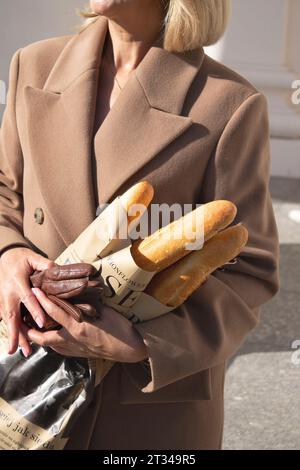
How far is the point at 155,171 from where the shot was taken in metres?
2.16

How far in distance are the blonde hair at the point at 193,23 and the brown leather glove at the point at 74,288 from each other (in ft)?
1.96

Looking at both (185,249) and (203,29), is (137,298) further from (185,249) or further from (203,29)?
(203,29)

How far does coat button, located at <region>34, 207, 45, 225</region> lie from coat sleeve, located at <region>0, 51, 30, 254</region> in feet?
0.20

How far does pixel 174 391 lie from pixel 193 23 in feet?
2.67

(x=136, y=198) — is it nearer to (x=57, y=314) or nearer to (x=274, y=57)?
(x=57, y=314)

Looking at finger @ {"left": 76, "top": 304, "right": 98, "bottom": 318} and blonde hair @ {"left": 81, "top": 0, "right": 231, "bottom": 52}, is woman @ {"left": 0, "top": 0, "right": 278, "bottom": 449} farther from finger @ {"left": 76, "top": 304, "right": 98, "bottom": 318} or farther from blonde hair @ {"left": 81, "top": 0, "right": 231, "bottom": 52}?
finger @ {"left": 76, "top": 304, "right": 98, "bottom": 318}

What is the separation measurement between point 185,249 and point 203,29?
0.57 m

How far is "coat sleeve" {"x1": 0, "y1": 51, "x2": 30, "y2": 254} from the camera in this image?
2.31 m

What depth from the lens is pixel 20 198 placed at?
2.35 metres

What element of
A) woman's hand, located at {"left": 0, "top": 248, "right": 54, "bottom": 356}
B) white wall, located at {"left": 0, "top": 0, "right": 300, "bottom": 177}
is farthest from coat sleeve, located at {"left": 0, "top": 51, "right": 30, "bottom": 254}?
white wall, located at {"left": 0, "top": 0, "right": 300, "bottom": 177}

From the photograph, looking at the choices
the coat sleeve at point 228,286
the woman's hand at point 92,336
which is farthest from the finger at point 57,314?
the coat sleeve at point 228,286

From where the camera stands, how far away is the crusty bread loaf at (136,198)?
6.38 ft

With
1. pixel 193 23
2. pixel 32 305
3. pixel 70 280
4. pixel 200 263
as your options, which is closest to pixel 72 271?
pixel 70 280
